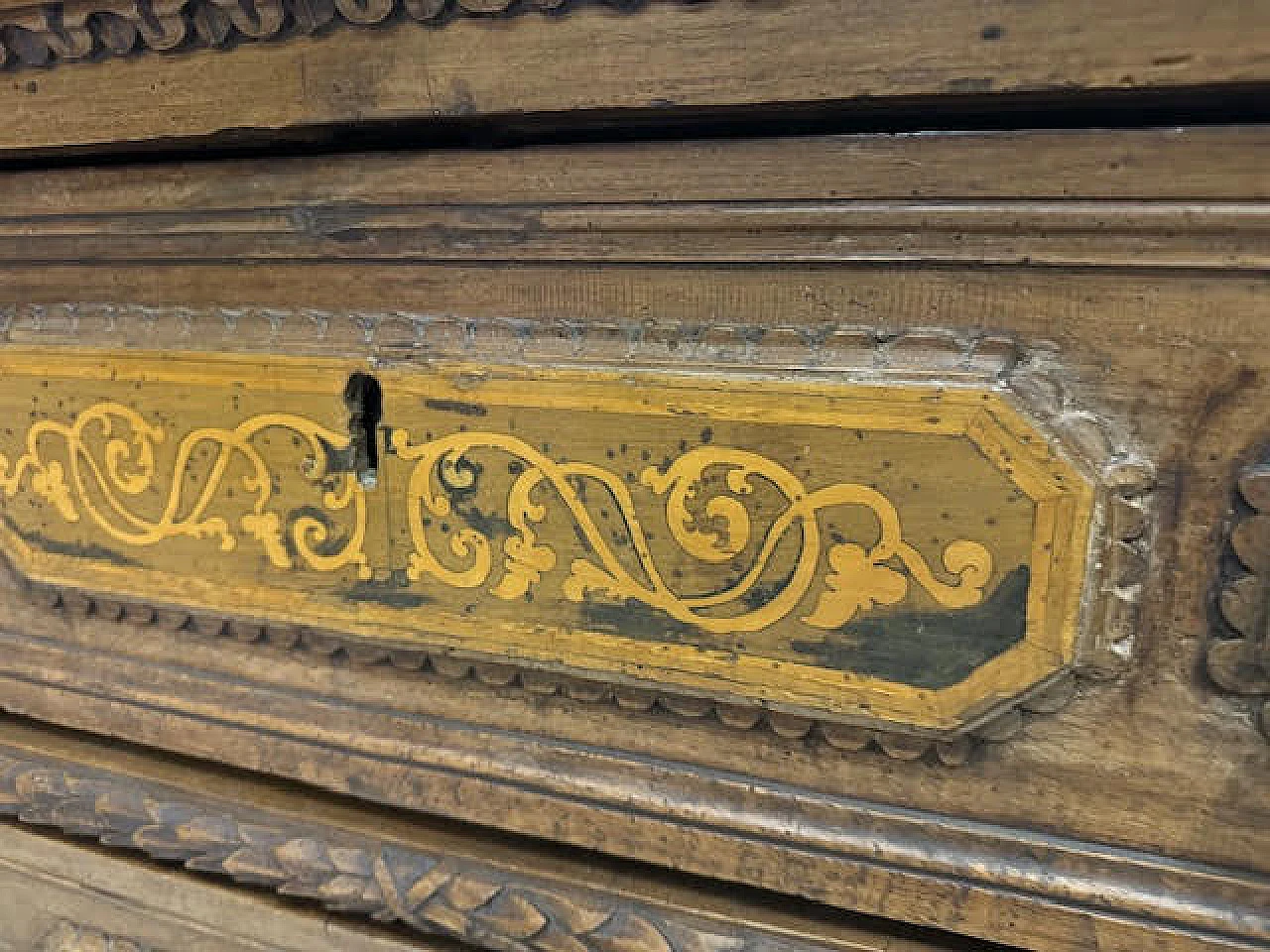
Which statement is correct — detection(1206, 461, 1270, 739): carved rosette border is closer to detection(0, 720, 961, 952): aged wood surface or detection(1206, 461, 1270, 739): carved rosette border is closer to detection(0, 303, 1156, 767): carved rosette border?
detection(0, 303, 1156, 767): carved rosette border

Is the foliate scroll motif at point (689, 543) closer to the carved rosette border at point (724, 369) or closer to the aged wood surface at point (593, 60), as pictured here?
the carved rosette border at point (724, 369)

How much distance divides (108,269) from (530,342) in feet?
0.98

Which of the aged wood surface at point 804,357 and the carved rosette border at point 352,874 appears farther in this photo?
the carved rosette border at point 352,874

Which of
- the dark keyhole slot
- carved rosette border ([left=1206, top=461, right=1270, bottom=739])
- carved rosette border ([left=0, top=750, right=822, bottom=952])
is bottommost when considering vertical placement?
carved rosette border ([left=0, top=750, right=822, bottom=952])

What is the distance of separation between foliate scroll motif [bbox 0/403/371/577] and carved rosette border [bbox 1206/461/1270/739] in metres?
0.45

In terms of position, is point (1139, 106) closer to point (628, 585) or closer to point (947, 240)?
point (947, 240)

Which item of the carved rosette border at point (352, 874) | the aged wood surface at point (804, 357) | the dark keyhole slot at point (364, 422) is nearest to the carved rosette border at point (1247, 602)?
the aged wood surface at point (804, 357)

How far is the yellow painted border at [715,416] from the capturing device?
16.9 inches

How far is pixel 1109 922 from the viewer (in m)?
0.47

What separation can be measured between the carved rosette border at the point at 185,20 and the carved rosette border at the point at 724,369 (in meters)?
0.15

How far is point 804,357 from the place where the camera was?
46 cm

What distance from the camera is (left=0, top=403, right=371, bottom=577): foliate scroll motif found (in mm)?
557

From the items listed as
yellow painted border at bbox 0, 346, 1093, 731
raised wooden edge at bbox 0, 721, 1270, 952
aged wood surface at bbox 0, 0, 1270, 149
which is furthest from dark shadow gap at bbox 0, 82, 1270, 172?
raised wooden edge at bbox 0, 721, 1270, 952

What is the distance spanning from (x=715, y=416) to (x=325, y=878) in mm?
408
